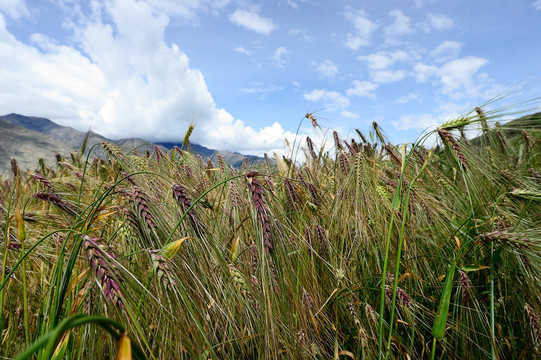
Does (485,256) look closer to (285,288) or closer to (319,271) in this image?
(319,271)

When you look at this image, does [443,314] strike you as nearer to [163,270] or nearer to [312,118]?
[163,270]

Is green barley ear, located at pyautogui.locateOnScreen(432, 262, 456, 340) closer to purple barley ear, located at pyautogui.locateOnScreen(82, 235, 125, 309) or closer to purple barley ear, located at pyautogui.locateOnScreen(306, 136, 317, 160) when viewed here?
purple barley ear, located at pyautogui.locateOnScreen(82, 235, 125, 309)

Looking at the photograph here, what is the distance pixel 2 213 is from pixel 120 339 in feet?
5.70

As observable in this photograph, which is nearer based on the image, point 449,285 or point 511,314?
point 449,285

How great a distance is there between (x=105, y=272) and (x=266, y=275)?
489 millimetres

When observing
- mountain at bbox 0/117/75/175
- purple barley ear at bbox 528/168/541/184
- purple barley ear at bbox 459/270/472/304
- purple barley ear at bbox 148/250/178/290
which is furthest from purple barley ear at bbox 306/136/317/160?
mountain at bbox 0/117/75/175

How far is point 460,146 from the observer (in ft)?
4.97

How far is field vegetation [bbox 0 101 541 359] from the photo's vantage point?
2.73 feet

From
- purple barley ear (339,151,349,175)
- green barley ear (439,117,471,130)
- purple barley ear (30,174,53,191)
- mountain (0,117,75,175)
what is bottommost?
mountain (0,117,75,175)

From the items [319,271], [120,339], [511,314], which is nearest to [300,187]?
[319,271]

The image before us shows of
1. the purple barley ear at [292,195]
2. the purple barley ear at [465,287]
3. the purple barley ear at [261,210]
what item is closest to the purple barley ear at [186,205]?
the purple barley ear at [261,210]

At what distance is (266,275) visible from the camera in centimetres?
97

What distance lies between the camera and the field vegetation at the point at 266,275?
832 mm

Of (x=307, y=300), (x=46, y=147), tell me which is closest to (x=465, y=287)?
(x=307, y=300)
